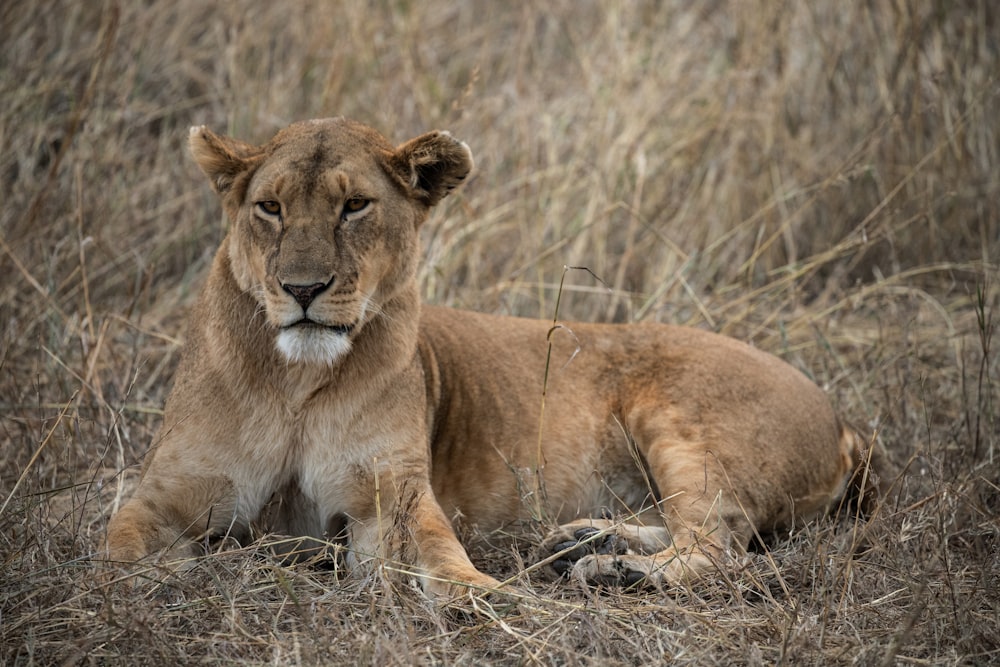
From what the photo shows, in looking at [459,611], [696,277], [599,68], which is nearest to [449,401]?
[459,611]

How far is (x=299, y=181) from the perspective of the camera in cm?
344

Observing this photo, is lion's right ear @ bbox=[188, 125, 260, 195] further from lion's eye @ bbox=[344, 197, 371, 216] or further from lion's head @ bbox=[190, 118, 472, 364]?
lion's eye @ bbox=[344, 197, 371, 216]

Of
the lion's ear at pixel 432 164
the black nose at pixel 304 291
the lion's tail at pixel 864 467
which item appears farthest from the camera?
the lion's tail at pixel 864 467

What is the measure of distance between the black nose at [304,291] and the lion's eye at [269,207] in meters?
0.28

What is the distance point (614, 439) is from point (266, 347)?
4.54 feet

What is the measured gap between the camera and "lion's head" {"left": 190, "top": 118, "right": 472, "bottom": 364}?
10.9 feet

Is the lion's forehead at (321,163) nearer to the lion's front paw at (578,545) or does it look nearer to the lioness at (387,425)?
the lioness at (387,425)

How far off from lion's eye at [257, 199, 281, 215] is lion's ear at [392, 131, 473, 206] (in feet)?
1.33

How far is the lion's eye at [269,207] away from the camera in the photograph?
3.46 m

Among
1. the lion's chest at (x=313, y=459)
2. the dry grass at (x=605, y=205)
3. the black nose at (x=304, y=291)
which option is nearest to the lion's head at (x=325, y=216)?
the black nose at (x=304, y=291)

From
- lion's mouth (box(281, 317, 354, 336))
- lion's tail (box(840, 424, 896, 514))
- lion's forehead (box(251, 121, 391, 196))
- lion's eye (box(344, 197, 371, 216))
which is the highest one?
lion's forehead (box(251, 121, 391, 196))

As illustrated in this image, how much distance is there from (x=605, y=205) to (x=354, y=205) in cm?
294

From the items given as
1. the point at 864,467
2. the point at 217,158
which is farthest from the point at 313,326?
the point at 864,467

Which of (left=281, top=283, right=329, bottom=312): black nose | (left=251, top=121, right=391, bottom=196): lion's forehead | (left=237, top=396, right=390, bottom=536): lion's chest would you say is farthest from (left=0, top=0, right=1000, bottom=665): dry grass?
(left=251, top=121, right=391, bottom=196): lion's forehead
